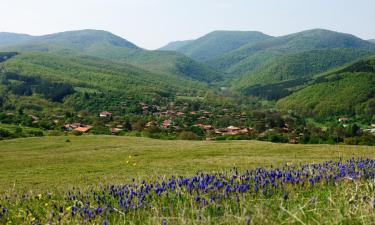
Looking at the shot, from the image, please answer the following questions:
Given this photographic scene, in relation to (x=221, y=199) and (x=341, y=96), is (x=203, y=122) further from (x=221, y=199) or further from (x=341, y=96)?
(x=221, y=199)

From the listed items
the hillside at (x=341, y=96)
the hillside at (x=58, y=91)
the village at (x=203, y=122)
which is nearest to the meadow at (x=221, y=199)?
the village at (x=203, y=122)

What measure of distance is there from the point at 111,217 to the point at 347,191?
3.17 metres

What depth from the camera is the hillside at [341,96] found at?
13962 cm

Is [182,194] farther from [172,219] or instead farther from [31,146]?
[31,146]

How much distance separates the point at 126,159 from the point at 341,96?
144342 millimetres

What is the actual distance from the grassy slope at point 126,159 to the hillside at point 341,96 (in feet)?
391

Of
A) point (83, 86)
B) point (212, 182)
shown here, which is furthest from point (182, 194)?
point (83, 86)

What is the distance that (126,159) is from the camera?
829 inches

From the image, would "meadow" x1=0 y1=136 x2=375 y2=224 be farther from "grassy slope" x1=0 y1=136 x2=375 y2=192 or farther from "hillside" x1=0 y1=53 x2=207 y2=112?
"hillside" x1=0 y1=53 x2=207 y2=112

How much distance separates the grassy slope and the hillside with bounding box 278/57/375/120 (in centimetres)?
11917

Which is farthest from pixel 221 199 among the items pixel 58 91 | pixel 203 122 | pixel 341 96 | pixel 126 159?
pixel 341 96

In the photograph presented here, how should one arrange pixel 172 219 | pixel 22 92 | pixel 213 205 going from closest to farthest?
pixel 172 219 → pixel 213 205 → pixel 22 92

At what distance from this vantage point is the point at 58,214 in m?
5.74

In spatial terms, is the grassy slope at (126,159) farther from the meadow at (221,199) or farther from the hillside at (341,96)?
the hillside at (341,96)
